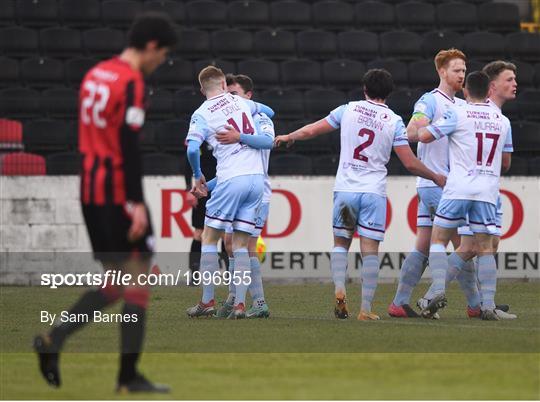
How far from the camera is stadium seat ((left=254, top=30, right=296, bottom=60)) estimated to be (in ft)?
67.5

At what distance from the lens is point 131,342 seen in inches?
251

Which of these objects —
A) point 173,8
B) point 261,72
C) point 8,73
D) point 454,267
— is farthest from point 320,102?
point 454,267

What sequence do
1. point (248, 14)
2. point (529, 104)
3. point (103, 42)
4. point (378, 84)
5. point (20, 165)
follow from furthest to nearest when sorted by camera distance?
1. point (248, 14)
2. point (103, 42)
3. point (529, 104)
4. point (20, 165)
5. point (378, 84)

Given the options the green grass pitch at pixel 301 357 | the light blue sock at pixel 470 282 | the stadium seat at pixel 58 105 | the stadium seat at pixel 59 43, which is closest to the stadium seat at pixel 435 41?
the stadium seat at pixel 59 43

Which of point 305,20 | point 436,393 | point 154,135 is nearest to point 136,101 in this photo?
point 436,393

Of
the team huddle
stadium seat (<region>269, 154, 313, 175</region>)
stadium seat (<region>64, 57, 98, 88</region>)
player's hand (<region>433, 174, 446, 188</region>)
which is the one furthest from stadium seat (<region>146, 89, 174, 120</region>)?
player's hand (<region>433, 174, 446, 188</region>)

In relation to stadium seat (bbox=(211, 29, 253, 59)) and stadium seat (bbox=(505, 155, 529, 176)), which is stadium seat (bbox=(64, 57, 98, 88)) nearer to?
stadium seat (bbox=(211, 29, 253, 59))

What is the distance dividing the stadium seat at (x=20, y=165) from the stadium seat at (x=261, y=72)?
4.55 m

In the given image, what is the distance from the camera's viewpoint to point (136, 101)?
635 centimetres

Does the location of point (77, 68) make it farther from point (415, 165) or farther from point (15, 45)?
point (415, 165)

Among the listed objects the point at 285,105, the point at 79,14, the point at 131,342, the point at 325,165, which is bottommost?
the point at 325,165

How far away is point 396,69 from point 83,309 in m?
14.0

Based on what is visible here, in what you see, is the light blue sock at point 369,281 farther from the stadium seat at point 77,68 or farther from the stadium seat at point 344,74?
the stadium seat at point 77,68

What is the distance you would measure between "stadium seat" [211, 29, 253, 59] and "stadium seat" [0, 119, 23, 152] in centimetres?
428
